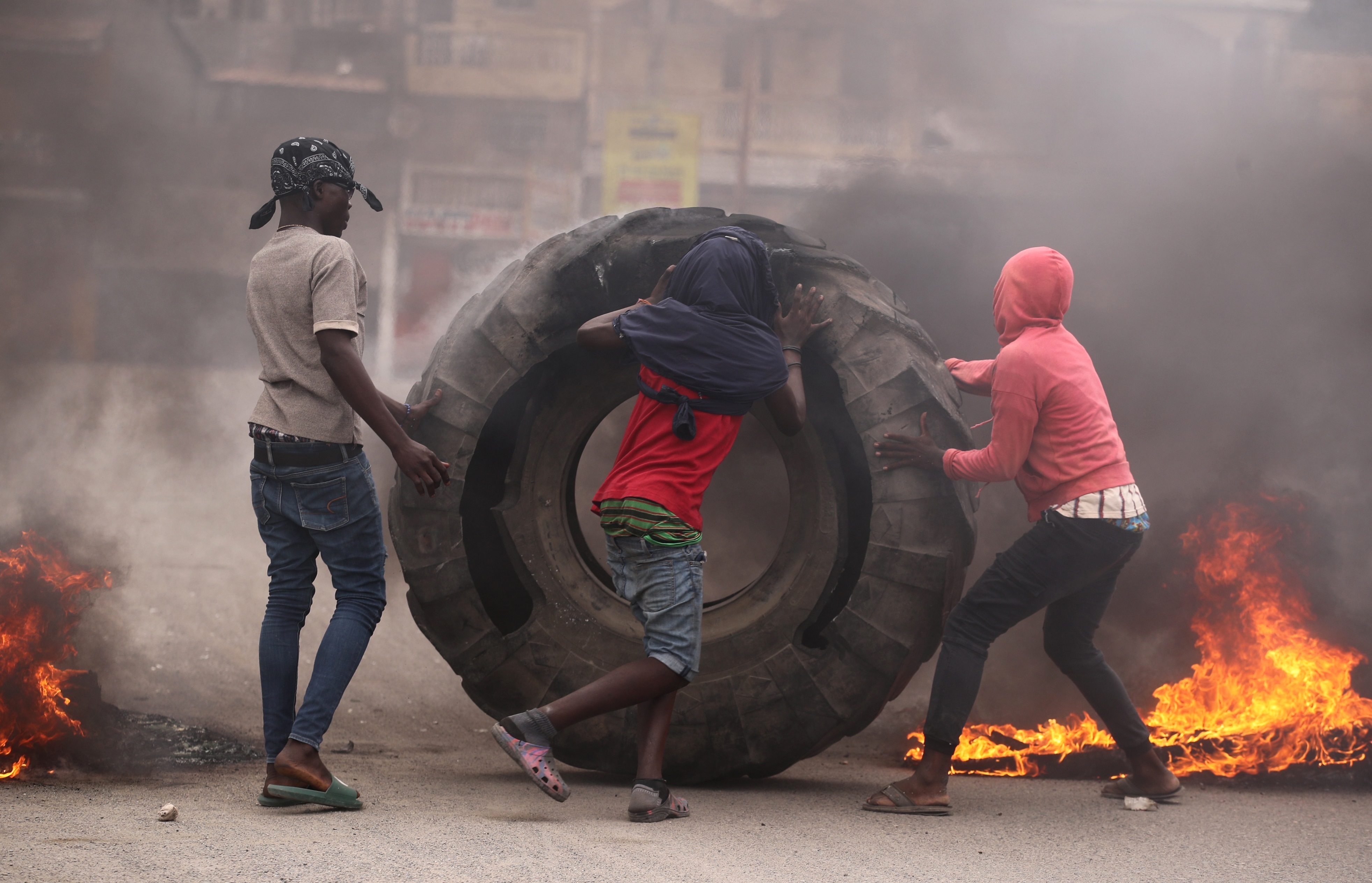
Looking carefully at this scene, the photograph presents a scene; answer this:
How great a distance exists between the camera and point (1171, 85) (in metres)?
7.40

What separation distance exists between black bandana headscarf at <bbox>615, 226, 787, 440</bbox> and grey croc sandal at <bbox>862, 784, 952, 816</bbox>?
4.22 feet

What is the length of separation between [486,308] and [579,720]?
4.55ft

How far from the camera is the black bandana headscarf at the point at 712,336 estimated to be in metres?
3.23

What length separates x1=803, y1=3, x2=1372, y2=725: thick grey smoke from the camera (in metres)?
5.11

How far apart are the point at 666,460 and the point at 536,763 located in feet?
3.04

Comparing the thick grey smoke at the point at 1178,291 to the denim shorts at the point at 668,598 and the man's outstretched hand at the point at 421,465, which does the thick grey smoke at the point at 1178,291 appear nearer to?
the denim shorts at the point at 668,598

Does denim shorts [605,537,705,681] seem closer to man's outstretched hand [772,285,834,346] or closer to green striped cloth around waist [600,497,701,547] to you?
green striped cloth around waist [600,497,701,547]

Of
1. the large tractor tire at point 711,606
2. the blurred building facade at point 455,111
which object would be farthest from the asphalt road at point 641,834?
the blurred building facade at point 455,111

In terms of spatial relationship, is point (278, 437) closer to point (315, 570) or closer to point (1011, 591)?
point (315, 570)

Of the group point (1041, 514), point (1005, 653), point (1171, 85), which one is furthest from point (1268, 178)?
point (1041, 514)

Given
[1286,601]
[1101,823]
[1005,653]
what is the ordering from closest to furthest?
[1101,823] → [1286,601] → [1005,653]

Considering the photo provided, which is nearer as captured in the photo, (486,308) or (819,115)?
(486,308)

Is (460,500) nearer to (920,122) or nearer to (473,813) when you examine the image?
(473,813)

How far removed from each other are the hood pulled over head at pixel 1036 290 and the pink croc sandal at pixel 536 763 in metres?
1.99
